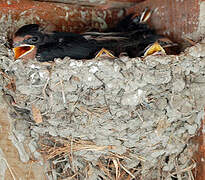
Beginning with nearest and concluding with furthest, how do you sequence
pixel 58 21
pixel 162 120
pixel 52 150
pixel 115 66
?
1. pixel 115 66
2. pixel 162 120
3. pixel 52 150
4. pixel 58 21

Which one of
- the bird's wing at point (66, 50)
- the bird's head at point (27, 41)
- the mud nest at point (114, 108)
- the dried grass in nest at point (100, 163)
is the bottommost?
the dried grass in nest at point (100, 163)

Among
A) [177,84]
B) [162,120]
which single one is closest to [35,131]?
[162,120]

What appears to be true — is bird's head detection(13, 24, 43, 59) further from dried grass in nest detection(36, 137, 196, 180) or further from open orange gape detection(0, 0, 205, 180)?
dried grass in nest detection(36, 137, 196, 180)

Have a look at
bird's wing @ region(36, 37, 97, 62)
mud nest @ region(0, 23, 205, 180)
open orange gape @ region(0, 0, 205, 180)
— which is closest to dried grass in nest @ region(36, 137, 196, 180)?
→ mud nest @ region(0, 23, 205, 180)

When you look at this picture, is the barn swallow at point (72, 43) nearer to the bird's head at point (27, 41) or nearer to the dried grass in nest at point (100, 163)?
the bird's head at point (27, 41)

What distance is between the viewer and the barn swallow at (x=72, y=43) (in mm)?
1798

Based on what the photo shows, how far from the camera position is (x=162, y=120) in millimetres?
1725

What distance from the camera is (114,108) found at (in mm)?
1651

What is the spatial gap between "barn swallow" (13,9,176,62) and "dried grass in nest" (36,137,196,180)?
1.74 feet

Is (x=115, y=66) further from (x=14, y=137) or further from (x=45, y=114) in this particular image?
(x=14, y=137)

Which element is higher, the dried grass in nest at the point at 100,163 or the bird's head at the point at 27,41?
the bird's head at the point at 27,41

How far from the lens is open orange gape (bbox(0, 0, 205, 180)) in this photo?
5.92 ft

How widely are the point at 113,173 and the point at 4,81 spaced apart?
2.89 feet

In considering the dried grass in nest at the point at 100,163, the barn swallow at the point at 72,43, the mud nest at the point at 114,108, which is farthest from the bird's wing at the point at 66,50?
the dried grass in nest at the point at 100,163
